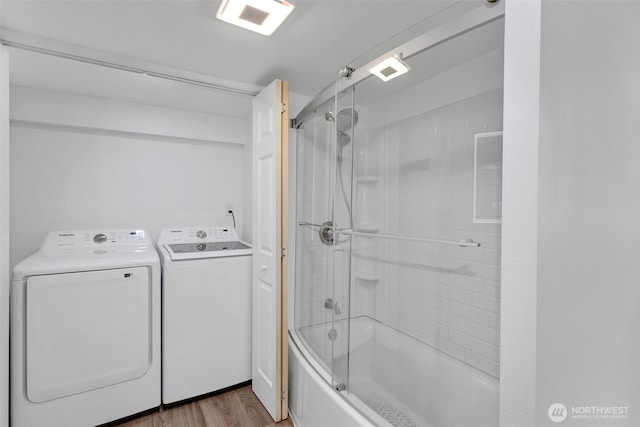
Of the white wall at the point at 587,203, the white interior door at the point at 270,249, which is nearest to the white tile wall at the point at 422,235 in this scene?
the white interior door at the point at 270,249

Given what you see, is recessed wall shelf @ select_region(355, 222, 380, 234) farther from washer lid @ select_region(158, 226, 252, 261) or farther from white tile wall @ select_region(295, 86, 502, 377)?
washer lid @ select_region(158, 226, 252, 261)

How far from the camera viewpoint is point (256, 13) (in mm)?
1334

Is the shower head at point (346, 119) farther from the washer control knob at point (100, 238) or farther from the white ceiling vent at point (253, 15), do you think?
the washer control knob at point (100, 238)

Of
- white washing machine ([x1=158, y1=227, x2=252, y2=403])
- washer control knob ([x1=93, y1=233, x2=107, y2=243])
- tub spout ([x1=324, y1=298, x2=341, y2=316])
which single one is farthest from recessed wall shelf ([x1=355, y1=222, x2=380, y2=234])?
washer control knob ([x1=93, y1=233, x2=107, y2=243])

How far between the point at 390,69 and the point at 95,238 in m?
2.38

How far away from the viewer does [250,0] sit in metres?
1.23

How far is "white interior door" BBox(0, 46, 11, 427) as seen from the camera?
56.6 inches

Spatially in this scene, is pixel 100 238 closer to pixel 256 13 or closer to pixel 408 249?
pixel 256 13

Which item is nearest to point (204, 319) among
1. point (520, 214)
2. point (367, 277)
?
point (367, 277)

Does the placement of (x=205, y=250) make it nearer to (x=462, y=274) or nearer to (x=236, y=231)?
(x=236, y=231)

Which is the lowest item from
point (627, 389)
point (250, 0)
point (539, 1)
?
point (627, 389)

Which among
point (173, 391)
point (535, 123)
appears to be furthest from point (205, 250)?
point (535, 123)

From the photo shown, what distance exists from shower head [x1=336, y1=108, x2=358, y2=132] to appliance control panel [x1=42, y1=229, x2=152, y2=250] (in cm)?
177

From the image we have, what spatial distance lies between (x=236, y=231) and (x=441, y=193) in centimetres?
188
